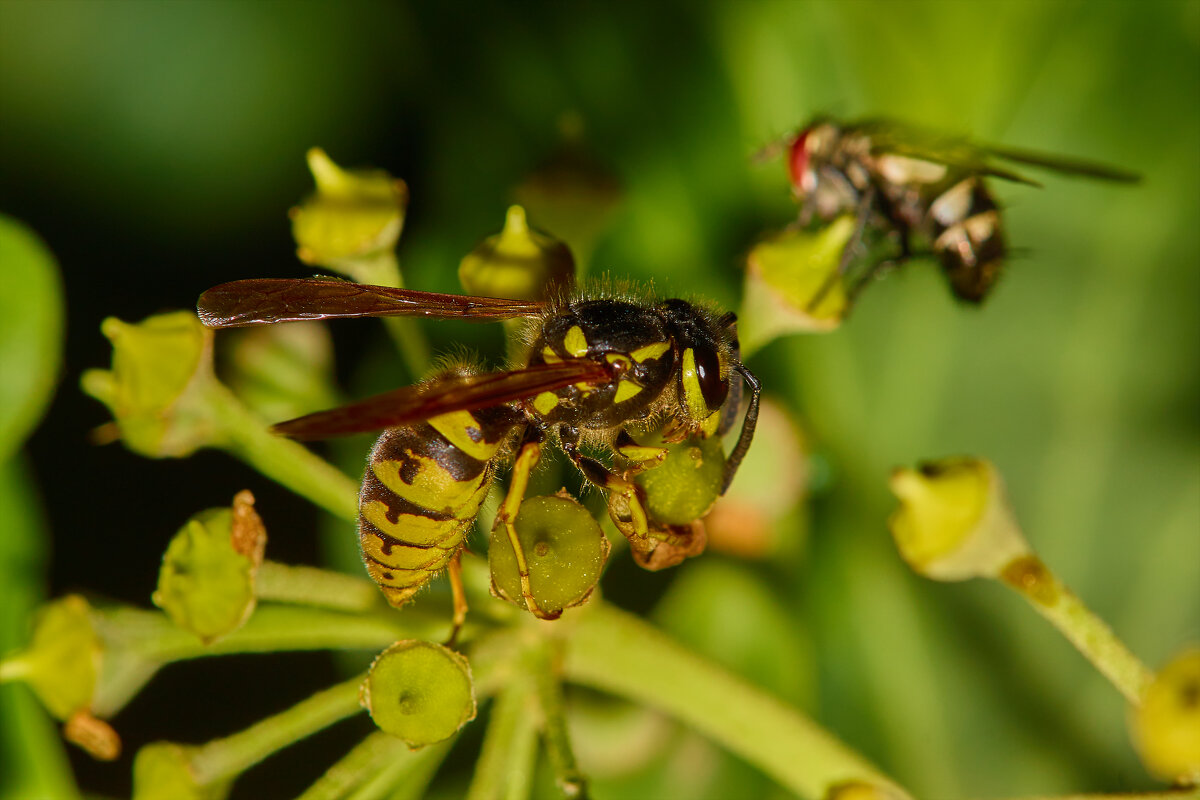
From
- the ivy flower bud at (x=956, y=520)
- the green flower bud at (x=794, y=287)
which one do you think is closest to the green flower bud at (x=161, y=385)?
the green flower bud at (x=794, y=287)

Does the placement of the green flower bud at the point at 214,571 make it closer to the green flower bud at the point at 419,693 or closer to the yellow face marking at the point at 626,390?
the green flower bud at the point at 419,693

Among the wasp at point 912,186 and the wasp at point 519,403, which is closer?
the wasp at point 519,403

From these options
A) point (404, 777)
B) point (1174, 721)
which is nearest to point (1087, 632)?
point (1174, 721)

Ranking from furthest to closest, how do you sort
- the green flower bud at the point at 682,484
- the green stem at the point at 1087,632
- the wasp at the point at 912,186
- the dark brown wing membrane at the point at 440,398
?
1. the wasp at the point at 912,186
2. the green flower bud at the point at 682,484
3. the green stem at the point at 1087,632
4. the dark brown wing membrane at the point at 440,398

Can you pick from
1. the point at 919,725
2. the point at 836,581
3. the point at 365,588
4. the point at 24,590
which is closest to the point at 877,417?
the point at 836,581

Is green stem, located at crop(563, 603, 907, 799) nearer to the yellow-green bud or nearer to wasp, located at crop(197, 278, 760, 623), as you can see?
wasp, located at crop(197, 278, 760, 623)

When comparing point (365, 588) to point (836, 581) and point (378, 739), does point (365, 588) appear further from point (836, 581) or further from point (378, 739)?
point (836, 581)

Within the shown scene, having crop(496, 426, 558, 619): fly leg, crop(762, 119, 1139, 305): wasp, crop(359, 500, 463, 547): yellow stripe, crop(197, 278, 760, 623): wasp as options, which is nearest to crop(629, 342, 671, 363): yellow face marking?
crop(197, 278, 760, 623): wasp
